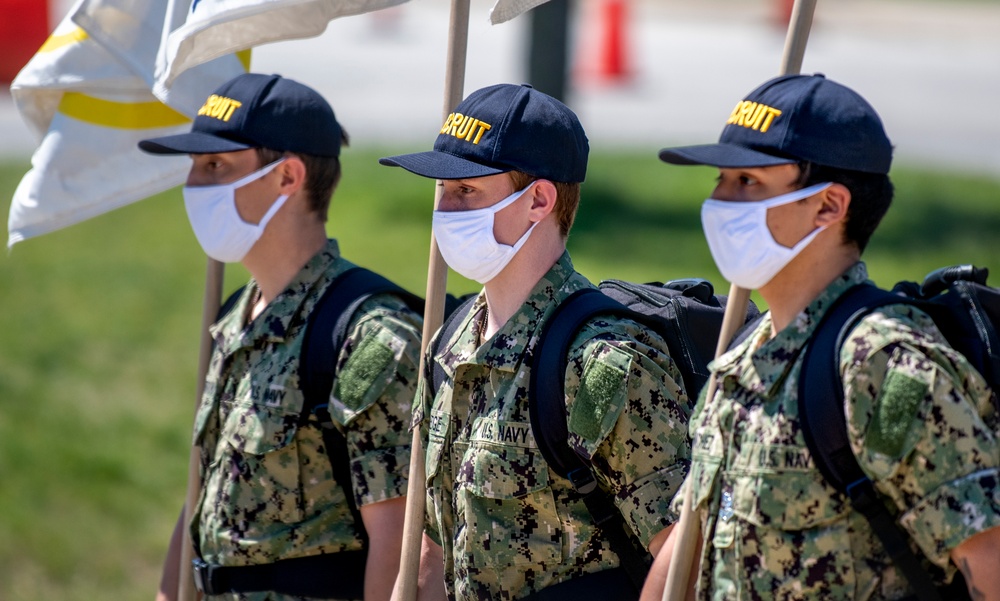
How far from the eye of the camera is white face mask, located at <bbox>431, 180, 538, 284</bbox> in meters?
3.14

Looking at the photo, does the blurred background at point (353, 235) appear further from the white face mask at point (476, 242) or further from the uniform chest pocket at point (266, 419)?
the white face mask at point (476, 242)

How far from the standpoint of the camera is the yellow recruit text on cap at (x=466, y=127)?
316 cm

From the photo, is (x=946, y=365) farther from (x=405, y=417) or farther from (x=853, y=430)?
(x=405, y=417)

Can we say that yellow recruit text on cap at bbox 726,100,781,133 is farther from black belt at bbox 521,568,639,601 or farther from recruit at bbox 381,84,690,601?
black belt at bbox 521,568,639,601

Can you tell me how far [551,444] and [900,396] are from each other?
2.76 feet

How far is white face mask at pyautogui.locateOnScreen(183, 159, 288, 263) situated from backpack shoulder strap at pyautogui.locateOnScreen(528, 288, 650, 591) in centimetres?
106

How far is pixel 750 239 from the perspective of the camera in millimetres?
2633

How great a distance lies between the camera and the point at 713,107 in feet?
57.0

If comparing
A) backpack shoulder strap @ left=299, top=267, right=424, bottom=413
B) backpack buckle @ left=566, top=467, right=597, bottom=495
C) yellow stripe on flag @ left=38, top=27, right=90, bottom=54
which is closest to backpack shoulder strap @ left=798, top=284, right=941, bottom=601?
backpack buckle @ left=566, top=467, right=597, bottom=495

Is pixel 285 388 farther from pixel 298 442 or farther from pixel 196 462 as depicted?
pixel 196 462

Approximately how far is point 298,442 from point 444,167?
910mm

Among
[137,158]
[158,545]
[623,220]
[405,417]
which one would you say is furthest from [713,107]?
[405,417]

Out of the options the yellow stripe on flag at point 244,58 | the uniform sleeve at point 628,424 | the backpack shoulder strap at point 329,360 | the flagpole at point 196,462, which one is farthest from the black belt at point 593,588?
the yellow stripe on flag at point 244,58

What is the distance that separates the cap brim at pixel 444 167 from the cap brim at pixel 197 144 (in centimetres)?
73
